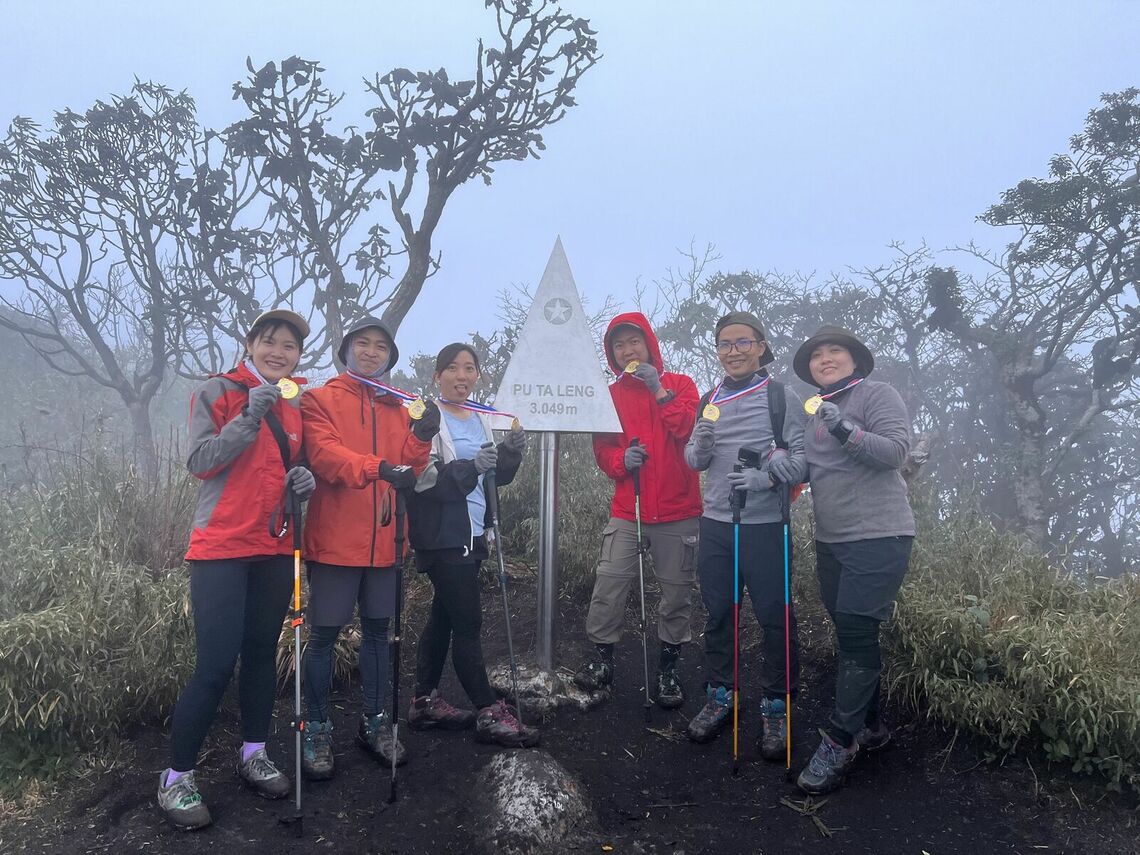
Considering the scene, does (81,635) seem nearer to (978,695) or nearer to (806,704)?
(806,704)

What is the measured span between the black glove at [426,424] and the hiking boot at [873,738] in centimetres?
269

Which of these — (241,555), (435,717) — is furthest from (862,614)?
(241,555)

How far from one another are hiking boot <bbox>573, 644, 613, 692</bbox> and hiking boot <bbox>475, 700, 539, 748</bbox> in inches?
29.3

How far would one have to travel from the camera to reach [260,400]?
10.6 feet

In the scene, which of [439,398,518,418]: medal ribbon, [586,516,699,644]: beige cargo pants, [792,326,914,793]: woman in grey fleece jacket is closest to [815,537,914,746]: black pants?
[792,326,914,793]: woman in grey fleece jacket

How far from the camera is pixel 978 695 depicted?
3.88 m

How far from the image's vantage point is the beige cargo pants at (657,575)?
4.60m

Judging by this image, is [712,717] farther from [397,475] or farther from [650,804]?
[397,475]

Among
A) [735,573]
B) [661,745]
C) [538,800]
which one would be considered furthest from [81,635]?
[735,573]

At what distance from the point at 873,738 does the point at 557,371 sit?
2714 millimetres

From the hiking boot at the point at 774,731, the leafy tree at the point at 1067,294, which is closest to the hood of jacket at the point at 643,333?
the hiking boot at the point at 774,731

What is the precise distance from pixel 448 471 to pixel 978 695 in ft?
9.52

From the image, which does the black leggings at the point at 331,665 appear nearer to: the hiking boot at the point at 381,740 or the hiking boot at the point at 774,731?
the hiking boot at the point at 381,740

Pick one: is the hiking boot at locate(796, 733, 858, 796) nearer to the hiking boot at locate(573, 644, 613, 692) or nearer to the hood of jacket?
the hiking boot at locate(573, 644, 613, 692)
